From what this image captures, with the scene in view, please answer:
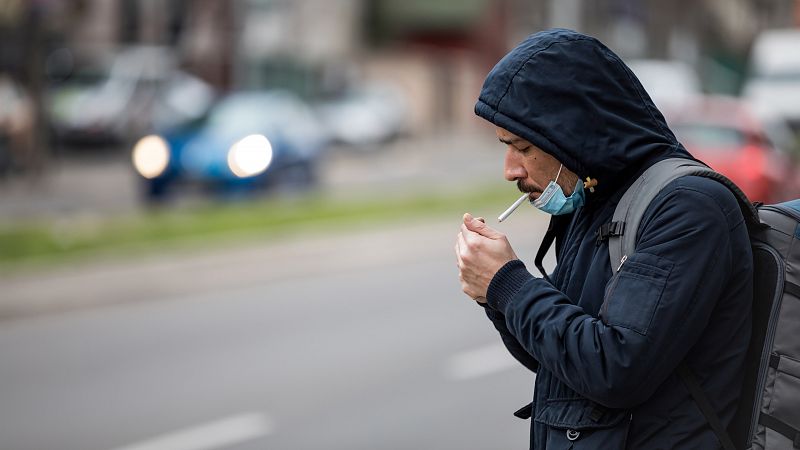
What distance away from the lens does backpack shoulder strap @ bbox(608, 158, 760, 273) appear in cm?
219

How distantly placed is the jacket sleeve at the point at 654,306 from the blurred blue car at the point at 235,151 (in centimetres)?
1485

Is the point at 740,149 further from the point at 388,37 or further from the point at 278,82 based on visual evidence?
the point at 388,37

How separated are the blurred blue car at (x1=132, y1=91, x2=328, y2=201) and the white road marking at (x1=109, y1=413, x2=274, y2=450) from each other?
10119mm

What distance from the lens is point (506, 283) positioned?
90.4 inches

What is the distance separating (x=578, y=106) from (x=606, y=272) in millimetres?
312

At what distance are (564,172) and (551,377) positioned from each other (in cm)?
39

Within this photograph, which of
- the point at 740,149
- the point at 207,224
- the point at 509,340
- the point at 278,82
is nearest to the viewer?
the point at 509,340

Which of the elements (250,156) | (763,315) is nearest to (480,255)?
(763,315)

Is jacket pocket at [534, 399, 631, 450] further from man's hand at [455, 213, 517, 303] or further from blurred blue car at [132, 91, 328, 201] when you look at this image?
blurred blue car at [132, 91, 328, 201]

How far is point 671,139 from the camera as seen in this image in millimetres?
2336

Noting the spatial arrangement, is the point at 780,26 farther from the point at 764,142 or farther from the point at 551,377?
the point at 551,377

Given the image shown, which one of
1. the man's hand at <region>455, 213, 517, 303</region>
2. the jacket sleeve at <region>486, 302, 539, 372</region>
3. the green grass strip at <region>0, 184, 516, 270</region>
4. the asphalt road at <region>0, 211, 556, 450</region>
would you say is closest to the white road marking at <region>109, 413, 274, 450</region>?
the asphalt road at <region>0, 211, 556, 450</region>

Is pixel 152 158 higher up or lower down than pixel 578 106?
lower down

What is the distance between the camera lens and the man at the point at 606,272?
2.10m
